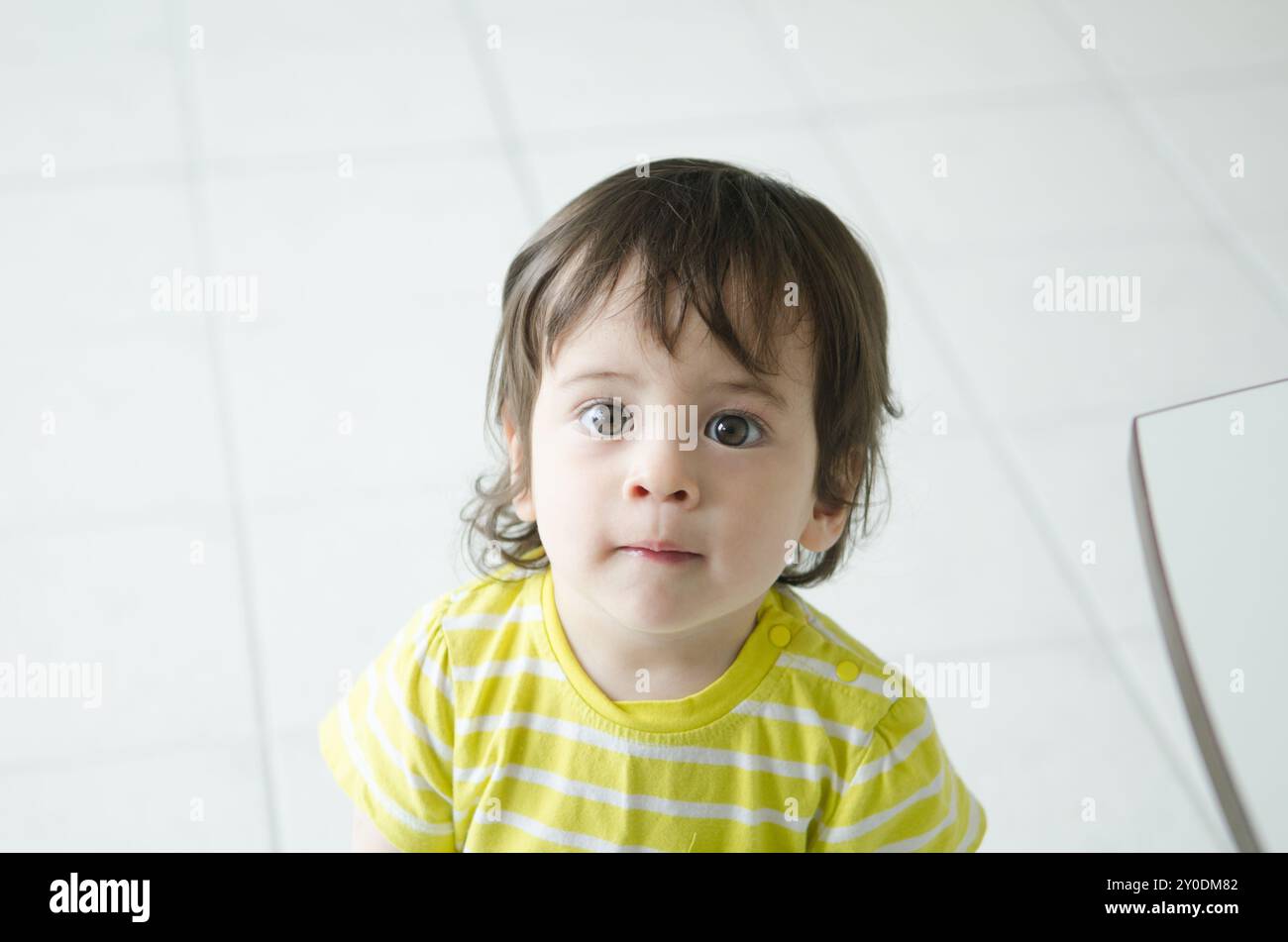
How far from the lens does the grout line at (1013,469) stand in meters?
1.79

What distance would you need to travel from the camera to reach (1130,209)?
8.61 ft

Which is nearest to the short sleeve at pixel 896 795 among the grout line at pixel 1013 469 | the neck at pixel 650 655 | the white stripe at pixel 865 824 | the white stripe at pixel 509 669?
the white stripe at pixel 865 824

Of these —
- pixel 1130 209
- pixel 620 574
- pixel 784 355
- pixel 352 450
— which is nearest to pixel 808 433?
pixel 784 355

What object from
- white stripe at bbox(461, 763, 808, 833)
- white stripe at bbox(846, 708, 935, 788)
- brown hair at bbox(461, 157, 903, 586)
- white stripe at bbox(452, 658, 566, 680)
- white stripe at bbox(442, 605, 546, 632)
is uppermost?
brown hair at bbox(461, 157, 903, 586)

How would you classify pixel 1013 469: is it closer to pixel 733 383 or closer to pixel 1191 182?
pixel 1191 182

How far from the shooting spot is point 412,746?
3.68ft

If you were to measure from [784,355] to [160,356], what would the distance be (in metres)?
1.43

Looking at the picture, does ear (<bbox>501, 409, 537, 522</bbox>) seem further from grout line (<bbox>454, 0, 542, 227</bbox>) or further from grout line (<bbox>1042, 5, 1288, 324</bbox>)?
grout line (<bbox>1042, 5, 1288, 324</bbox>)

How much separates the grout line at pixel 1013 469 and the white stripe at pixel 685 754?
0.80 meters

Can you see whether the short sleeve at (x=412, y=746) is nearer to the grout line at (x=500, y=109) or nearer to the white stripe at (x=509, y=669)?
the white stripe at (x=509, y=669)

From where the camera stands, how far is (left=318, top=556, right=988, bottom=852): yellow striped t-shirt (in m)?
1.09

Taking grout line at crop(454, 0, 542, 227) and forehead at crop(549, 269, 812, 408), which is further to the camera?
grout line at crop(454, 0, 542, 227)

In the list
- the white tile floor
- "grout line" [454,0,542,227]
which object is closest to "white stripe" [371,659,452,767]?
the white tile floor

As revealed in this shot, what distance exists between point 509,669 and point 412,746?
0.09 meters
